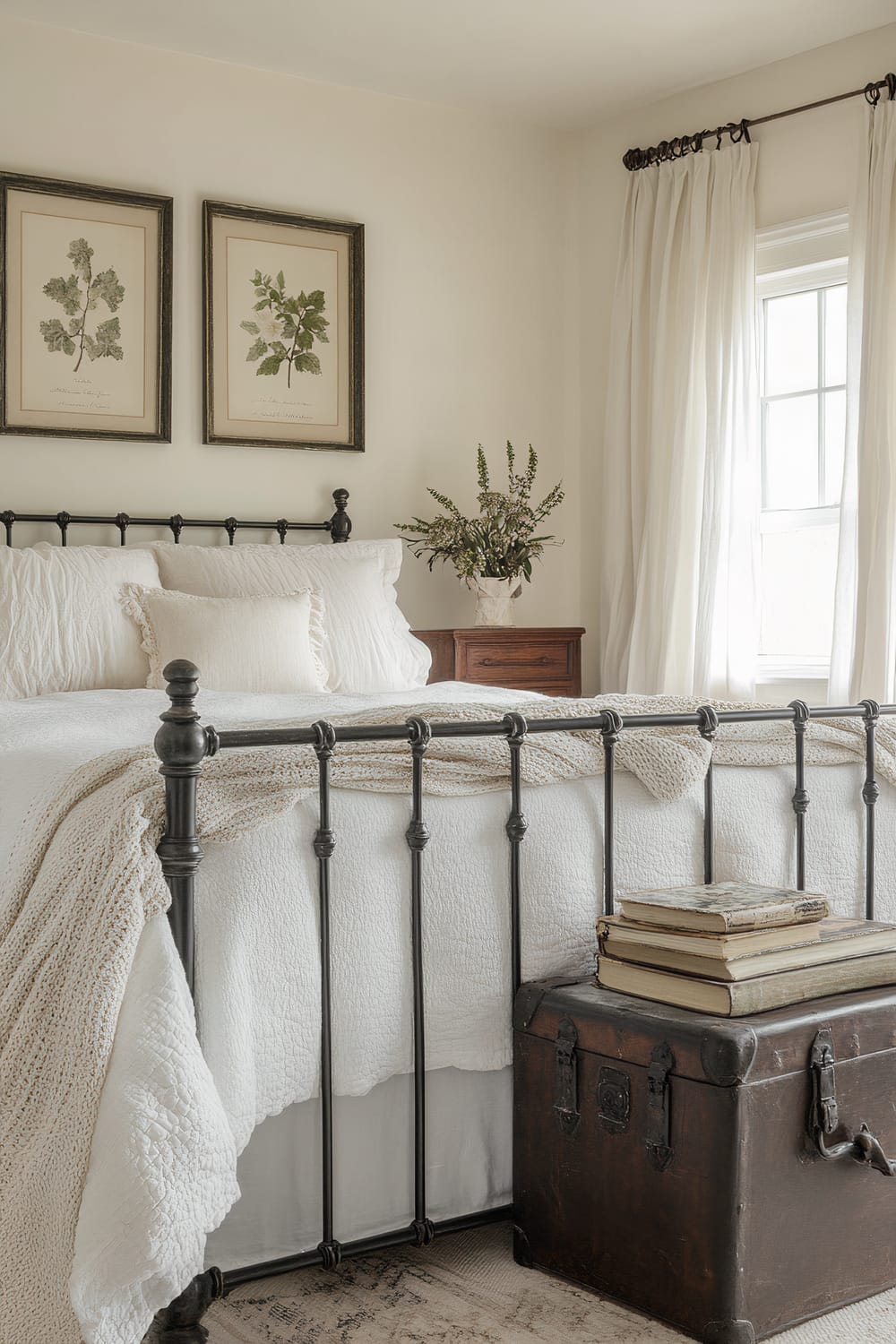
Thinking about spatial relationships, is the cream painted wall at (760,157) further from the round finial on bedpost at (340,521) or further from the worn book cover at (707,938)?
the worn book cover at (707,938)

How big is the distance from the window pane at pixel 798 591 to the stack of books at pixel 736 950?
217 centimetres

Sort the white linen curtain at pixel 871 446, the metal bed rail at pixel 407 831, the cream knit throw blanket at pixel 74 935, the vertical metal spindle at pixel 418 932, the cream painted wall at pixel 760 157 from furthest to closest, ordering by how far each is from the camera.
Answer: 1. the cream painted wall at pixel 760 157
2. the white linen curtain at pixel 871 446
3. the vertical metal spindle at pixel 418 932
4. the metal bed rail at pixel 407 831
5. the cream knit throw blanket at pixel 74 935

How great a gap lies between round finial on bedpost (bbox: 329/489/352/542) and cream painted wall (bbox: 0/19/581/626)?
7 cm

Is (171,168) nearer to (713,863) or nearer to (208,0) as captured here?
(208,0)

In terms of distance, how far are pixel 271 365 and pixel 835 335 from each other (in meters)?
1.66

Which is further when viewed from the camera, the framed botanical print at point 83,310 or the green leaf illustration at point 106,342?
the green leaf illustration at point 106,342

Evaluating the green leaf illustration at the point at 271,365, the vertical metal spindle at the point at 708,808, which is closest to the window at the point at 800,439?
the green leaf illustration at the point at 271,365

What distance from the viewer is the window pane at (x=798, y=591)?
389 centimetres

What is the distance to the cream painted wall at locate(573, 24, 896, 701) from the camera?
3.72m

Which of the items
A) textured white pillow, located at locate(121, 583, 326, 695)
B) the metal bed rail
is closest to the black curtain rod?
textured white pillow, located at locate(121, 583, 326, 695)

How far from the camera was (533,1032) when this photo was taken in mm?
1777

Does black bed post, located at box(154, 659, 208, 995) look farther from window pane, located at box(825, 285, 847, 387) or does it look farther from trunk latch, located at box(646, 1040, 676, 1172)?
window pane, located at box(825, 285, 847, 387)

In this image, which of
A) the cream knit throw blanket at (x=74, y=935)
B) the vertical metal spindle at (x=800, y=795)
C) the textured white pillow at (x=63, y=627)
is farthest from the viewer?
the textured white pillow at (x=63, y=627)

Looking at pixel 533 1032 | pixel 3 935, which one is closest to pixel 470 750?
pixel 533 1032
